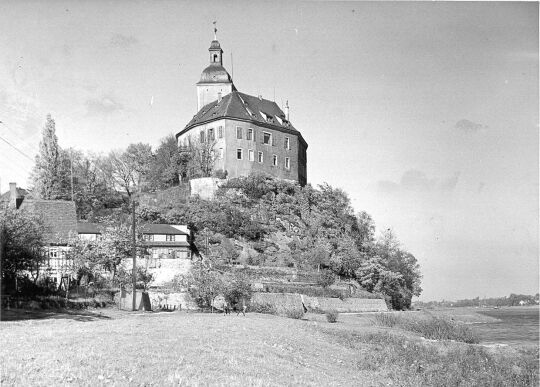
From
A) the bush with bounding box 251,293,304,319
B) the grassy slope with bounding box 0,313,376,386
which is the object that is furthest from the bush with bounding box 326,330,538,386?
the bush with bounding box 251,293,304,319

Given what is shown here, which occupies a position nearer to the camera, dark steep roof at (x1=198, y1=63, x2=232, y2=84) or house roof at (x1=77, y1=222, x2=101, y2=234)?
house roof at (x1=77, y1=222, x2=101, y2=234)

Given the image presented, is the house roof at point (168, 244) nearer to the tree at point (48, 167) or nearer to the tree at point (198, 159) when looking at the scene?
the tree at point (48, 167)

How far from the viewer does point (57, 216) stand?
4978 cm

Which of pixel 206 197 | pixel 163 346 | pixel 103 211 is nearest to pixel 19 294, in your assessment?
pixel 163 346

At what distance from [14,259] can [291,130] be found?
54286mm

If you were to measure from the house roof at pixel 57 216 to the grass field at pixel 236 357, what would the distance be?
1754 centimetres

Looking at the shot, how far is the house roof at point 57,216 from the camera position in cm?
4731

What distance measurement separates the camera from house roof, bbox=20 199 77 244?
4731 centimetres

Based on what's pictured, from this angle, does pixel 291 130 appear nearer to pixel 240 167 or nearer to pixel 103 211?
pixel 240 167

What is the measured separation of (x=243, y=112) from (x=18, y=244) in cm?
4903

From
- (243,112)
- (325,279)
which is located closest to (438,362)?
(325,279)

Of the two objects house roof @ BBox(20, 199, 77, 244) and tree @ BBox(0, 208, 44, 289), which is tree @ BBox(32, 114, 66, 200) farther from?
tree @ BBox(0, 208, 44, 289)

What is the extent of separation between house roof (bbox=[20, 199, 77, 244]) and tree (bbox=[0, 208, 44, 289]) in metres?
9.47

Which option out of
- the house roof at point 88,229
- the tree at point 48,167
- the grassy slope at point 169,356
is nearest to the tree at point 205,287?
the grassy slope at point 169,356
